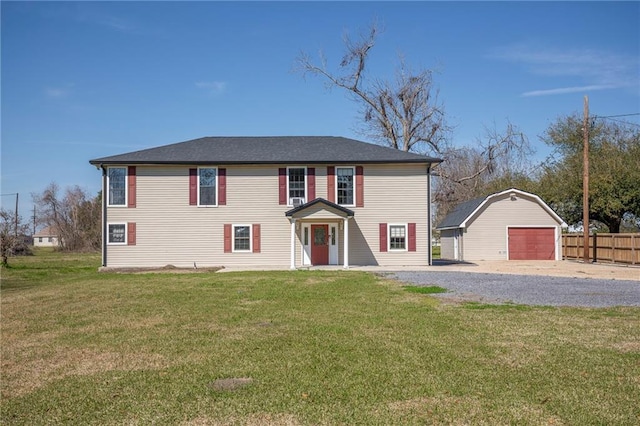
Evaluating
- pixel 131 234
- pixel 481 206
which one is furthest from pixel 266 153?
pixel 481 206

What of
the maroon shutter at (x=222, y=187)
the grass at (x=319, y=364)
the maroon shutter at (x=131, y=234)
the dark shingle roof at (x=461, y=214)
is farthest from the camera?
the dark shingle roof at (x=461, y=214)

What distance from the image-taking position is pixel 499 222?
31.2 m

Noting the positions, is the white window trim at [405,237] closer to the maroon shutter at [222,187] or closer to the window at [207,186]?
the maroon shutter at [222,187]

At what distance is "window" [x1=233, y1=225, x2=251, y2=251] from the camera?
86.1ft

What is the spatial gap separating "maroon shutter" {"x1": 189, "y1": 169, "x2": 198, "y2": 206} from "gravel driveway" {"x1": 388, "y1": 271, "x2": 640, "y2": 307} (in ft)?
37.2

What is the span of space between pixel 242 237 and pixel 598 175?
22808 millimetres

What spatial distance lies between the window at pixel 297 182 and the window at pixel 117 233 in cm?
803

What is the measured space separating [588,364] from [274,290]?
922 centimetres

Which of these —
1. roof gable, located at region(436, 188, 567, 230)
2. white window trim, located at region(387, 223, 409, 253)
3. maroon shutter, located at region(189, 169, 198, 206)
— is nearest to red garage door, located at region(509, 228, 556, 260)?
roof gable, located at region(436, 188, 567, 230)

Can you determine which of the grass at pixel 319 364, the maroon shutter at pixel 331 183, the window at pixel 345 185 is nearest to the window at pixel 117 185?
the maroon shutter at pixel 331 183

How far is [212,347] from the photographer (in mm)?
7719

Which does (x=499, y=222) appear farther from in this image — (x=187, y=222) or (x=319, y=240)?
(x=187, y=222)

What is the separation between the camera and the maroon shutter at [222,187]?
86.2 ft

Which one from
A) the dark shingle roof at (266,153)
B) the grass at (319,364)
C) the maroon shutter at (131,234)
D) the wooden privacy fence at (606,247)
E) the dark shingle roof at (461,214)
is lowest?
the grass at (319,364)
